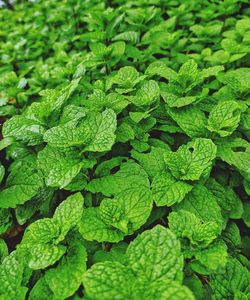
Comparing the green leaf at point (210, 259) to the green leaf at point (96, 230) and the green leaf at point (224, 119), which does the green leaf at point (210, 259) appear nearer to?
the green leaf at point (96, 230)

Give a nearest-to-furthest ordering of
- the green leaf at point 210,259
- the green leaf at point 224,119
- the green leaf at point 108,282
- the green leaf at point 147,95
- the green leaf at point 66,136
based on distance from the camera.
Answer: the green leaf at point 108,282, the green leaf at point 210,259, the green leaf at point 66,136, the green leaf at point 224,119, the green leaf at point 147,95

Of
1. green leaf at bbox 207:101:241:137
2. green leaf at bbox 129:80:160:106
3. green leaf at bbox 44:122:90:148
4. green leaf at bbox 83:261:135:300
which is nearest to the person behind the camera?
green leaf at bbox 83:261:135:300

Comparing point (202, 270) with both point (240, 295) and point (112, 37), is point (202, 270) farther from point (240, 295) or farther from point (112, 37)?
point (112, 37)

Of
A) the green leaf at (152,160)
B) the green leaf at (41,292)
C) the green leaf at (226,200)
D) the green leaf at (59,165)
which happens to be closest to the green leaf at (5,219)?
the green leaf at (59,165)

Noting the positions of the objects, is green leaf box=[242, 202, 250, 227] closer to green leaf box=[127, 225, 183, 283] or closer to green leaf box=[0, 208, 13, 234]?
green leaf box=[127, 225, 183, 283]

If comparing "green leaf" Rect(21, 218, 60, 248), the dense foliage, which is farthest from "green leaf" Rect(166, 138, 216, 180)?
"green leaf" Rect(21, 218, 60, 248)

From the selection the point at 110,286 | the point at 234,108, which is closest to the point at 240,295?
the point at 110,286

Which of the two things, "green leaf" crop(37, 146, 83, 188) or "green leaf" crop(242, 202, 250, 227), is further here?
"green leaf" crop(242, 202, 250, 227)
